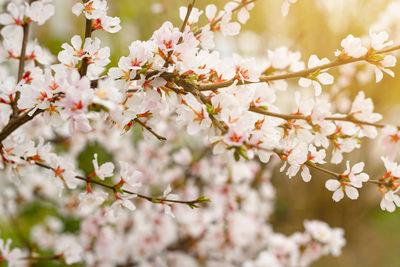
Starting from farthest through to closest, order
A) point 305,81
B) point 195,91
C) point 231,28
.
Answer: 1. point 231,28
2. point 305,81
3. point 195,91

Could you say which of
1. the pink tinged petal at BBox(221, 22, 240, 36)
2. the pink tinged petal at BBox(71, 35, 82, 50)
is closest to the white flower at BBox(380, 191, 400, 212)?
the pink tinged petal at BBox(221, 22, 240, 36)

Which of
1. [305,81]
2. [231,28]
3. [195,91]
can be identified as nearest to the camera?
[195,91]

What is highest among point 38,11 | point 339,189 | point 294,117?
point 38,11

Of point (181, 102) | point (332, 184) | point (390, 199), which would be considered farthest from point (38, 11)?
point (390, 199)

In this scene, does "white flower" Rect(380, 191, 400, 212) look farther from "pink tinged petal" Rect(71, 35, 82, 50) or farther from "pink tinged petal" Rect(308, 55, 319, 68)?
"pink tinged petal" Rect(71, 35, 82, 50)

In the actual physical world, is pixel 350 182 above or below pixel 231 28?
below

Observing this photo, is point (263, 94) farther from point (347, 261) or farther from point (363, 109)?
point (347, 261)

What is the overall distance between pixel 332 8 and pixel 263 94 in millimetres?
3041

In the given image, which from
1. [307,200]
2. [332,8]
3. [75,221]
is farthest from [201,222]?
[307,200]

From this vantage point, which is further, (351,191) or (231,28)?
(231,28)

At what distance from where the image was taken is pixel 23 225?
332 centimetres

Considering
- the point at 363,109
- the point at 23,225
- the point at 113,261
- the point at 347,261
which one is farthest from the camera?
the point at 347,261

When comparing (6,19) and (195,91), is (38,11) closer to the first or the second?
(6,19)

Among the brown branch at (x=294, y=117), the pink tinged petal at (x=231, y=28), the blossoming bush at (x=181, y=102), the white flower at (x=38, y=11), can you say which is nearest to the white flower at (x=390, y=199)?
the blossoming bush at (x=181, y=102)
